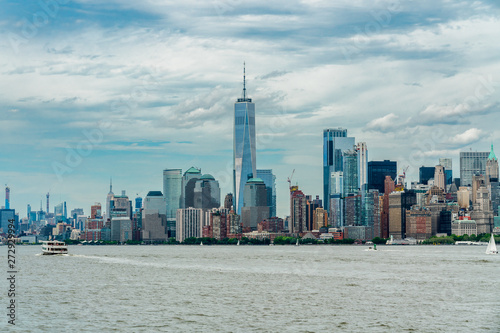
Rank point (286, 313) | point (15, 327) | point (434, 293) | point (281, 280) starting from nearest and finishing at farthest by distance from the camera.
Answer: point (15, 327)
point (286, 313)
point (434, 293)
point (281, 280)

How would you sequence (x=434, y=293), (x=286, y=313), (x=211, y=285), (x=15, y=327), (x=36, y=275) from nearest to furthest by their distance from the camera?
(x=15, y=327) → (x=286, y=313) → (x=434, y=293) → (x=211, y=285) → (x=36, y=275)

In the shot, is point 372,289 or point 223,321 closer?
point 223,321

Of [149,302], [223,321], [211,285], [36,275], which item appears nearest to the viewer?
[223,321]

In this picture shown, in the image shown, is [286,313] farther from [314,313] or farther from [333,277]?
[333,277]

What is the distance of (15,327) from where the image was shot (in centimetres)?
Answer: 6488

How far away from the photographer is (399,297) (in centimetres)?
8825

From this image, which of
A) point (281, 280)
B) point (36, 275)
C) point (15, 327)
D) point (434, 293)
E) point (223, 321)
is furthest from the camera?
point (36, 275)

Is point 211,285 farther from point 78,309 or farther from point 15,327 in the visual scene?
point 15,327

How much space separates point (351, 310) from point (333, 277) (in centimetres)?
4366

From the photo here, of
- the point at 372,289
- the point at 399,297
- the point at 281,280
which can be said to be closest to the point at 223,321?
the point at 399,297

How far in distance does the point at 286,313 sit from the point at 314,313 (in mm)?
2872

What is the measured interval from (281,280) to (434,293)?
28.2m

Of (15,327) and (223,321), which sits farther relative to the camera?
(223,321)

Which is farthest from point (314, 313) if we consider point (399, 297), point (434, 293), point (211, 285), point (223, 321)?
point (211, 285)
